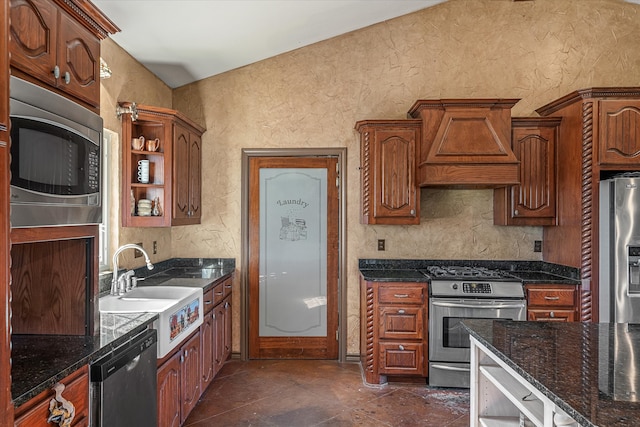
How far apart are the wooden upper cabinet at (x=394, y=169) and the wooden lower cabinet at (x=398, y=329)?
0.68 metres

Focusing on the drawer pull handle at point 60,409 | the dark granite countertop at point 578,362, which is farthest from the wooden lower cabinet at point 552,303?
the drawer pull handle at point 60,409

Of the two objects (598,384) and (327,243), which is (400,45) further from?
(598,384)

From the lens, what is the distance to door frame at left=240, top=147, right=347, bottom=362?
13.6ft

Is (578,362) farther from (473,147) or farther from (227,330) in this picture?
(227,330)

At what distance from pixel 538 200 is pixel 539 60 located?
57.6 inches

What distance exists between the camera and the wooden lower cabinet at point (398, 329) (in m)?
3.53

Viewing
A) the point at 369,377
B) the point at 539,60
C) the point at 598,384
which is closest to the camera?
the point at 598,384

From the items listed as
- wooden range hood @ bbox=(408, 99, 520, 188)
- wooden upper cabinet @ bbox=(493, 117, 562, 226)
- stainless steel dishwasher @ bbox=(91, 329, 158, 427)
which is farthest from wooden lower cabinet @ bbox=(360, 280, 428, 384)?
stainless steel dishwasher @ bbox=(91, 329, 158, 427)

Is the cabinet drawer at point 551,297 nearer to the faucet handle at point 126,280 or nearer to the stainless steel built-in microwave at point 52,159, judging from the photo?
the faucet handle at point 126,280

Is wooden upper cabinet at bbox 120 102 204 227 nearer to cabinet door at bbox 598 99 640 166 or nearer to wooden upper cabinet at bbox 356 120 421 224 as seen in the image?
wooden upper cabinet at bbox 356 120 421 224

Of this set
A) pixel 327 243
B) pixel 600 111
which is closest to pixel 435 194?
pixel 327 243

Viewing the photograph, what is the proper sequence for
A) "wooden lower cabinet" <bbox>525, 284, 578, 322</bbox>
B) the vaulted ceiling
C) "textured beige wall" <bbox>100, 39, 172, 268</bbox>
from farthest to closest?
1. "wooden lower cabinet" <bbox>525, 284, 578, 322</bbox>
2. "textured beige wall" <bbox>100, 39, 172, 268</bbox>
3. the vaulted ceiling

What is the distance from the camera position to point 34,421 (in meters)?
1.32

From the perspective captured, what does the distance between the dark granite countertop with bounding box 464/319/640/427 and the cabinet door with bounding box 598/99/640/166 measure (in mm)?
1921
